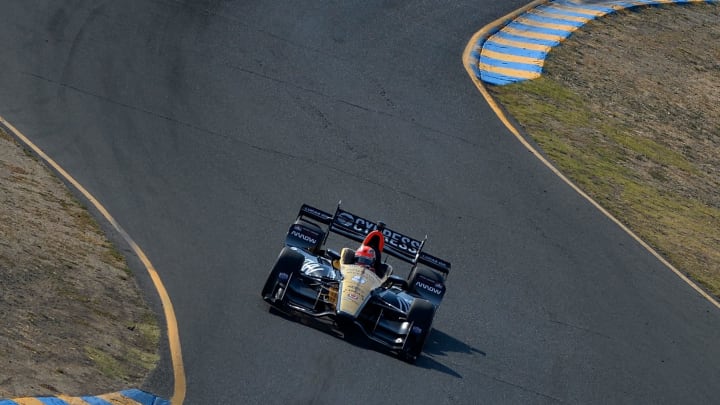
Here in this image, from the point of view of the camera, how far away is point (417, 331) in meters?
15.9

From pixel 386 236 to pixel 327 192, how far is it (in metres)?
3.49

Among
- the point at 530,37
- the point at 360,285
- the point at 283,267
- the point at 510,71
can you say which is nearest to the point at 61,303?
the point at 283,267

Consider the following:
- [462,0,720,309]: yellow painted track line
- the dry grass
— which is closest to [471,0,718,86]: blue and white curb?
[462,0,720,309]: yellow painted track line

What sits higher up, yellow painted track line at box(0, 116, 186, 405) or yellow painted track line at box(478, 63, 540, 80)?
yellow painted track line at box(478, 63, 540, 80)

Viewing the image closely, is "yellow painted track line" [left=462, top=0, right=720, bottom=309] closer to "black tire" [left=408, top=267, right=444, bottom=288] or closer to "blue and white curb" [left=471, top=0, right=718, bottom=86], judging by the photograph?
"blue and white curb" [left=471, top=0, right=718, bottom=86]

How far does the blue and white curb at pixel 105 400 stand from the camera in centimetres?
1225

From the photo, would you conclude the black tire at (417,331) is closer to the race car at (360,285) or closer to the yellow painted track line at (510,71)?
the race car at (360,285)

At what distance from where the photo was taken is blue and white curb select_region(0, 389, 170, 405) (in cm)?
1225

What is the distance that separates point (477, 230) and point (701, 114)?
11406 millimetres

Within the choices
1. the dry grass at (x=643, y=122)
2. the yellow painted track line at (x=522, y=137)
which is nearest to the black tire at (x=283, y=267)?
the yellow painted track line at (x=522, y=137)

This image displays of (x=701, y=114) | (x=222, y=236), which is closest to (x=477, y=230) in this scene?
(x=222, y=236)

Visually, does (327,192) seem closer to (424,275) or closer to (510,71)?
(424,275)

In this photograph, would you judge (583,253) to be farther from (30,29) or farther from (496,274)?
(30,29)

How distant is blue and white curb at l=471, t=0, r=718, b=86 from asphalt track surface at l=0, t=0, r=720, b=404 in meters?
0.82
